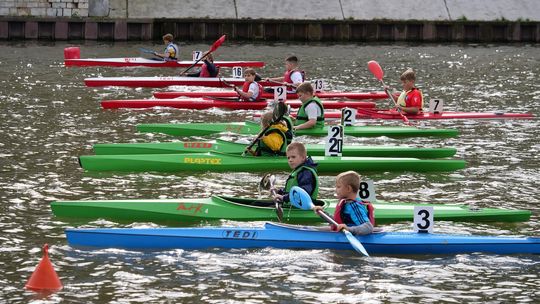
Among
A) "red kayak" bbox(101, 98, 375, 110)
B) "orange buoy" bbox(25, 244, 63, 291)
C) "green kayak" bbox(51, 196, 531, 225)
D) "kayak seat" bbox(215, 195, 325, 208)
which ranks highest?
"red kayak" bbox(101, 98, 375, 110)

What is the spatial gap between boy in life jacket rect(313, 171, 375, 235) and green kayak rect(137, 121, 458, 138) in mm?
7026

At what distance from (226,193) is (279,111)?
4.74ft

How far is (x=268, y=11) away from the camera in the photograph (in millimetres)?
42500

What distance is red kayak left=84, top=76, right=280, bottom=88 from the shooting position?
88.4ft

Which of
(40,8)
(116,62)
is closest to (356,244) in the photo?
(116,62)

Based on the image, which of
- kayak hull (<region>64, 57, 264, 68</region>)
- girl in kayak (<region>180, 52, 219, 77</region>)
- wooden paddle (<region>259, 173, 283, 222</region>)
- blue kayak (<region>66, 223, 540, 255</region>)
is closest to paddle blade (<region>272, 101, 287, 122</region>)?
wooden paddle (<region>259, 173, 283, 222</region>)

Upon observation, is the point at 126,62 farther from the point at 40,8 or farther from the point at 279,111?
the point at 279,111

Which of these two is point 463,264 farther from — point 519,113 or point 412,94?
point 519,113

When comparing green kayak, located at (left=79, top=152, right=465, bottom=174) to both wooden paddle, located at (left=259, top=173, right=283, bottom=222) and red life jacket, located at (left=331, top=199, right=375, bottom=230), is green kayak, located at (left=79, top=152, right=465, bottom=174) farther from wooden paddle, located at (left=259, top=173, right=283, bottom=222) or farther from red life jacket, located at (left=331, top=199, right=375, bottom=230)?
red life jacket, located at (left=331, top=199, right=375, bottom=230)

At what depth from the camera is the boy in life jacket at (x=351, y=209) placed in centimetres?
1157

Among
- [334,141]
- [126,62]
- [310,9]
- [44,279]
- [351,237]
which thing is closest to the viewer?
[44,279]

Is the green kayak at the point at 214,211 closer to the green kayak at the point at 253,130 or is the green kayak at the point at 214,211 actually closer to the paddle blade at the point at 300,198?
the paddle blade at the point at 300,198

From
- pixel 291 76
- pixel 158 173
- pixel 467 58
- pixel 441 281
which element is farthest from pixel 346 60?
pixel 441 281

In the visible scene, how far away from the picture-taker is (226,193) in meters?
15.1
